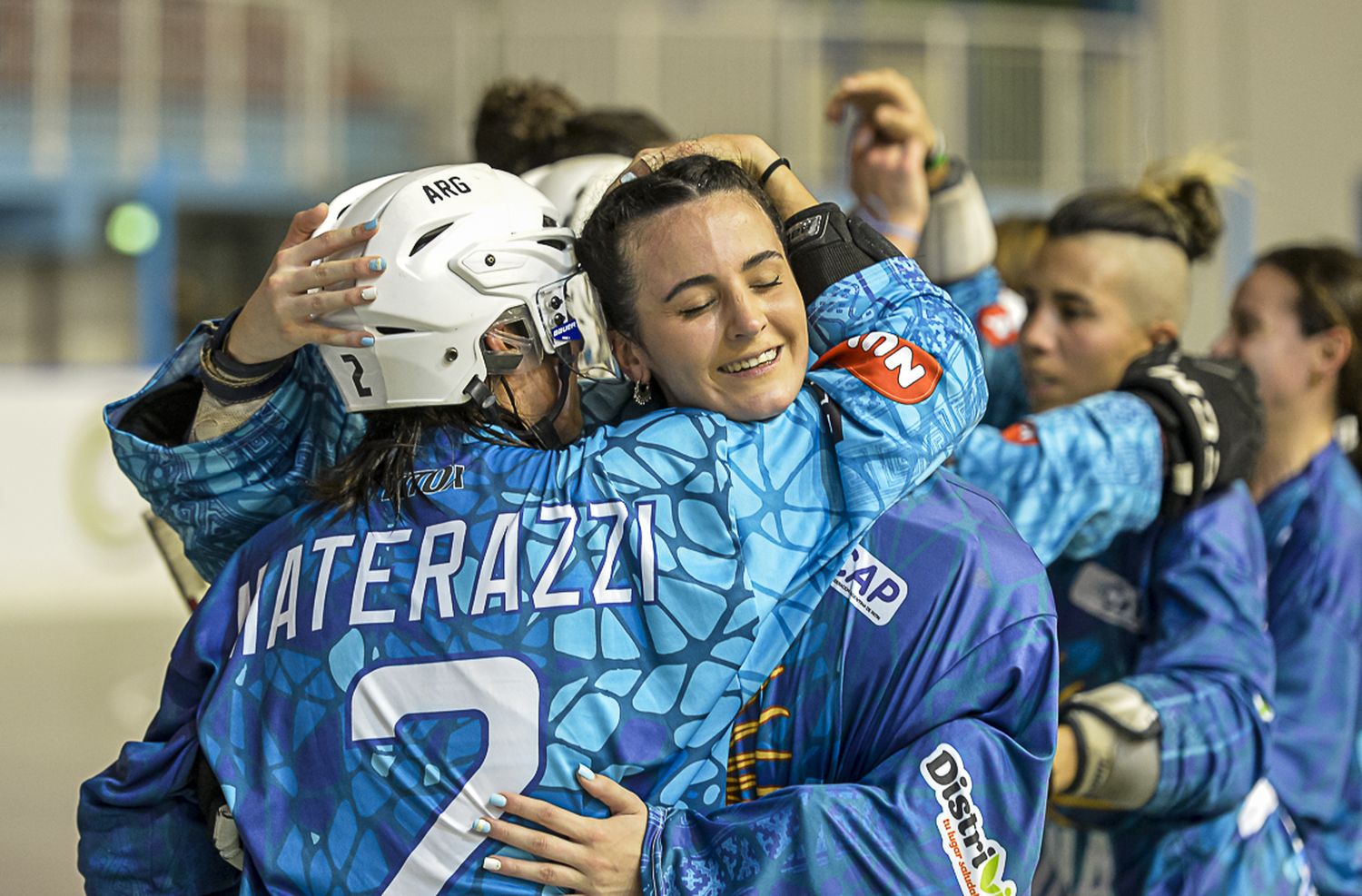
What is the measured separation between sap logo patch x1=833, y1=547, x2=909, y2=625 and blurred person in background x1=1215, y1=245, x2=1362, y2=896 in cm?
167

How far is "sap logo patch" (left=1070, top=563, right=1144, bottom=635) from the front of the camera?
10.2 feet

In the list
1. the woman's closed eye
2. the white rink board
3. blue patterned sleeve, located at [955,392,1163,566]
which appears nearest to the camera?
the woman's closed eye

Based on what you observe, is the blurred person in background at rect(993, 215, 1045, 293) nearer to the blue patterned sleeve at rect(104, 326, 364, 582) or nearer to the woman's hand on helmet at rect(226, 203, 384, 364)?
the blue patterned sleeve at rect(104, 326, 364, 582)

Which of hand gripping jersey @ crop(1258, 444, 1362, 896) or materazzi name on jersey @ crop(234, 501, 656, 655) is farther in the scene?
hand gripping jersey @ crop(1258, 444, 1362, 896)

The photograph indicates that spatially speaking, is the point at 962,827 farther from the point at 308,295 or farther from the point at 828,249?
the point at 308,295

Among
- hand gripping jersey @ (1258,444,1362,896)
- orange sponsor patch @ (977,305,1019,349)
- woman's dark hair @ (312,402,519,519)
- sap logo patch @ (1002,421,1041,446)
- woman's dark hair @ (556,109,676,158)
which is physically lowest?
hand gripping jersey @ (1258,444,1362,896)

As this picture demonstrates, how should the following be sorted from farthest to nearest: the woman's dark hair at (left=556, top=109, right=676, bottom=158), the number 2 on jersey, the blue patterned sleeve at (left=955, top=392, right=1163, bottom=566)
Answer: the woman's dark hair at (left=556, top=109, right=676, bottom=158) < the blue patterned sleeve at (left=955, top=392, right=1163, bottom=566) < the number 2 on jersey

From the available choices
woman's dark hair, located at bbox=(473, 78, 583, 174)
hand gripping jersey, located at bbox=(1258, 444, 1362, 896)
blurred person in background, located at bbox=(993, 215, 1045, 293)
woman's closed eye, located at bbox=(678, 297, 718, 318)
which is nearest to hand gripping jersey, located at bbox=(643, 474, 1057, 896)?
woman's closed eye, located at bbox=(678, 297, 718, 318)

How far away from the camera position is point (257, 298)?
2.16m

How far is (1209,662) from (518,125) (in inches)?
83.8

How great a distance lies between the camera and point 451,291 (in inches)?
85.7

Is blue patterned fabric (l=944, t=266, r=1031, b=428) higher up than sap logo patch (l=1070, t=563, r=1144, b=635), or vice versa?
blue patterned fabric (l=944, t=266, r=1031, b=428)

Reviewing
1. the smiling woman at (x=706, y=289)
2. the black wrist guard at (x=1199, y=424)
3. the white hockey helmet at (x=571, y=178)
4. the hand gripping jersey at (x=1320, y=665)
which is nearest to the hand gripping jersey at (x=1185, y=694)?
the black wrist guard at (x=1199, y=424)

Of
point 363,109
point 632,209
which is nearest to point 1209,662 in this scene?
point 632,209
